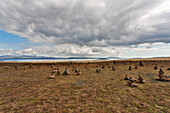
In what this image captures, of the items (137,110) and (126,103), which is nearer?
(137,110)

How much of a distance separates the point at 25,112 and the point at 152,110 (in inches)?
358

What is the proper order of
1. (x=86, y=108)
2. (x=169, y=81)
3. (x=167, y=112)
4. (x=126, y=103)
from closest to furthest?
(x=167, y=112) → (x=86, y=108) → (x=126, y=103) → (x=169, y=81)

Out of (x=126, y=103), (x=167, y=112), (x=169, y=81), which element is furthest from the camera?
(x=169, y=81)

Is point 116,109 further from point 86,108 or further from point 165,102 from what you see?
point 165,102

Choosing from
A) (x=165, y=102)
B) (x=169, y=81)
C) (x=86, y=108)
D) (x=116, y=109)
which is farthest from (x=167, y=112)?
(x=169, y=81)

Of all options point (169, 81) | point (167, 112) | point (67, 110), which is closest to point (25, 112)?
point (67, 110)

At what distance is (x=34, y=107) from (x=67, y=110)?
2.69 m

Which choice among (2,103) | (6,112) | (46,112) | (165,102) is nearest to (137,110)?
(165,102)

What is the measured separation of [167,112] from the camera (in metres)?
5.52

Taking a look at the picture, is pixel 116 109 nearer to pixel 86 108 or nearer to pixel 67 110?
pixel 86 108

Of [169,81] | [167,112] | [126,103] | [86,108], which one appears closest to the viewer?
[167,112]

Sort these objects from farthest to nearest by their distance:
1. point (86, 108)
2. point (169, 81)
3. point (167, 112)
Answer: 1. point (169, 81)
2. point (86, 108)
3. point (167, 112)

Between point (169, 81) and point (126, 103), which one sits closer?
point (126, 103)

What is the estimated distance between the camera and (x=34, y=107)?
6160 mm
